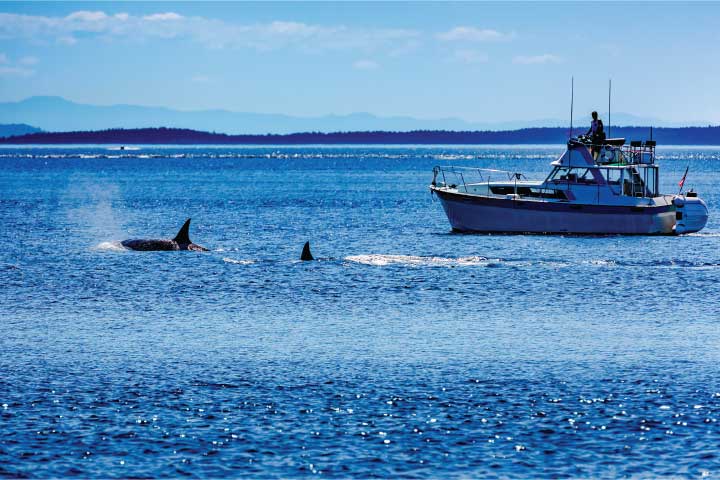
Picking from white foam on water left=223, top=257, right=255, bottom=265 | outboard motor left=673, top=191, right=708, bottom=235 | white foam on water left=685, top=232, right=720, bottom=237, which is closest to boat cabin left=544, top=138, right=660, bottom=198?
outboard motor left=673, top=191, right=708, bottom=235

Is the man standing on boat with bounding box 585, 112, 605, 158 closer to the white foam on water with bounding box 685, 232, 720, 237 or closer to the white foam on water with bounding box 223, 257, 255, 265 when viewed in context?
the white foam on water with bounding box 685, 232, 720, 237

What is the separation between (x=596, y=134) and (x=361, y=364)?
34.1 meters

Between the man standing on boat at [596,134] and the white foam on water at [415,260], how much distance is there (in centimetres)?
1251

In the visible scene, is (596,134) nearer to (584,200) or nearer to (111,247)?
(584,200)

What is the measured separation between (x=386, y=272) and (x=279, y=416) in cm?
2087

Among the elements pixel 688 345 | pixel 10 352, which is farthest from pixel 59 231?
pixel 688 345

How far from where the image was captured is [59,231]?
6022cm

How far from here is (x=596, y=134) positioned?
174 feet

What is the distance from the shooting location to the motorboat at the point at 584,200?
51875 millimetres

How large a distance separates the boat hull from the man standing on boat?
121 inches

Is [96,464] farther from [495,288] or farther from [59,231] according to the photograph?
[59,231]

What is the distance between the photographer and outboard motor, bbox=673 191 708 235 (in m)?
54.4

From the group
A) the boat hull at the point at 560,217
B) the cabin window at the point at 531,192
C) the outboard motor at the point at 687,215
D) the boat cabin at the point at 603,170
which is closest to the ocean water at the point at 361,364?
the boat hull at the point at 560,217

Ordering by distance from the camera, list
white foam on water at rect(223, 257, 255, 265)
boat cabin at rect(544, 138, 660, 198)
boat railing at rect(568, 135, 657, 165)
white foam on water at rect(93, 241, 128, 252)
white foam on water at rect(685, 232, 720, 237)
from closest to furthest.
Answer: white foam on water at rect(223, 257, 255, 265) → white foam on water at rect(93, 241, 128, 252) → boat cabin at rect(544, 138, 660, 198) → boat railing at rect(568, 135, 657, 165) → white foam on water at rect(685, 232, 720, 237)
